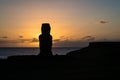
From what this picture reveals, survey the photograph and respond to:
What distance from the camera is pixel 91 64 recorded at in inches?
846

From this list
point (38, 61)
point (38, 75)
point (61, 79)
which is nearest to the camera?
point (61, 79)

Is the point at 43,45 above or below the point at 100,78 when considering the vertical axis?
above

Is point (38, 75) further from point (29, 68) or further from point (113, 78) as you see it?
point (113, 78)

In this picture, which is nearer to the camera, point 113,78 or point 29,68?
point 113,78

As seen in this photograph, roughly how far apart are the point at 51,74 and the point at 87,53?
9881mm

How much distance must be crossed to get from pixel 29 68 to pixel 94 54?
26.1ft

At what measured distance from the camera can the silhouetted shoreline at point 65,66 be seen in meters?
17.9

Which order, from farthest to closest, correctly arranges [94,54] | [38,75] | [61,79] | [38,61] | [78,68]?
1. [94,54]
2. [38,61]
3. [78,68]
4. [38,75]
5. [61,79]

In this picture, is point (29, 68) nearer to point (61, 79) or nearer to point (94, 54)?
point (61, 79)

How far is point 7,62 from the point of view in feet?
73.5

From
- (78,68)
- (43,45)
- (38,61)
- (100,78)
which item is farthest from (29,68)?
(43,45)

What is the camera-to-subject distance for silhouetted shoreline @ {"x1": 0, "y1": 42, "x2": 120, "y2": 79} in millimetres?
17891

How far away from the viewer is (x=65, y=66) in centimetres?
2130

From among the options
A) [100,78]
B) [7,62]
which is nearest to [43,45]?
[7,62]
